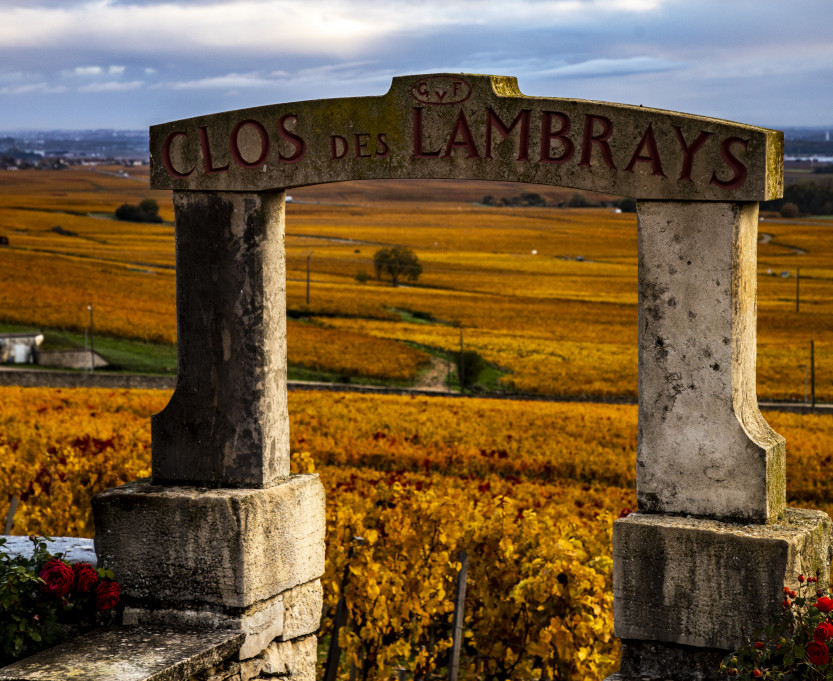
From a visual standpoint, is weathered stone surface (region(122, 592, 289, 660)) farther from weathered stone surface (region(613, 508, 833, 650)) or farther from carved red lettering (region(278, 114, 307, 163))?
carved red lettering (region(278, 114, 307, 163))

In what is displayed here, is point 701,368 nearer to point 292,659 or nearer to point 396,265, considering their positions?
point 292,659

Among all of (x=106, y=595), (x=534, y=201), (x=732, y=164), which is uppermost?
(x=534, y=201)

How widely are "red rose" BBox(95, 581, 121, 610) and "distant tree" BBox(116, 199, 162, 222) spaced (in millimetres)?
129712

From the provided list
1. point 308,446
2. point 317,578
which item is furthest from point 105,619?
point 308,446

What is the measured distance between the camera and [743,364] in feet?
18.0

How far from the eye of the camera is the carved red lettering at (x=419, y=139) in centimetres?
583

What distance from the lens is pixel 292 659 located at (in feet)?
21.2

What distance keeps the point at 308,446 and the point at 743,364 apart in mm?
15809

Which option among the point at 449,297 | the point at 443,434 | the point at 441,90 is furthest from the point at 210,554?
the point at 449,297

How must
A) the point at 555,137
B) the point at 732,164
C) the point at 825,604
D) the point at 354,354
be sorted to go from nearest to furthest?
the point at 825,604
the point at 732,164
the point at 555,137
the point at 354,354

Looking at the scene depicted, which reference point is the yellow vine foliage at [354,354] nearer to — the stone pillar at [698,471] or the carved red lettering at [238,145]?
the carved red lettering at [238,145]

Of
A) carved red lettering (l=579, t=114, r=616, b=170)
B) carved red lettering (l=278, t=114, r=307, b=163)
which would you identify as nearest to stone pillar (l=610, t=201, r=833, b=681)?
carved red lettering (l=579, t=114, r=616, b=170)

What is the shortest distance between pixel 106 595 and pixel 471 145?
10.5ft

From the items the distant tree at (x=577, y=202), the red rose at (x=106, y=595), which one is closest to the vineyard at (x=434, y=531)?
the red rose at (x=106, y=595)
